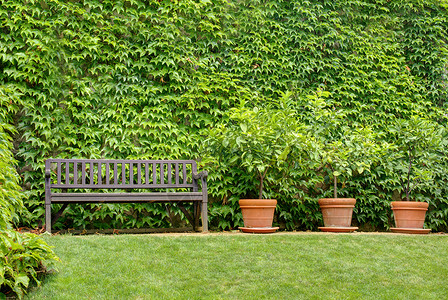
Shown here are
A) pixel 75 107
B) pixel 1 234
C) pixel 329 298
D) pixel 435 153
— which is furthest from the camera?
pixel 435 153

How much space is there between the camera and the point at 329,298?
331 centimetres

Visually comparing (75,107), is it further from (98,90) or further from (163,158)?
(163,158)

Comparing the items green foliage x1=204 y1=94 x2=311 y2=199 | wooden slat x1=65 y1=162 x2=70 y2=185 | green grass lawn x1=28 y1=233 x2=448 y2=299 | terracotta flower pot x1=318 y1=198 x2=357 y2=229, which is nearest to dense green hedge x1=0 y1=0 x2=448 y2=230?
wooden slat x1=65 y1=162 x2=70 y2=185

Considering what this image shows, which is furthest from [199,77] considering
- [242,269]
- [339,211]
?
[242,269]

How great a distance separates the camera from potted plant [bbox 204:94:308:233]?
5379 millimetres

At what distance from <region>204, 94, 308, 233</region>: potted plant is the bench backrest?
57 cm

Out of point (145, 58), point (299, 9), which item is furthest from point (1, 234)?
point (299, 9)

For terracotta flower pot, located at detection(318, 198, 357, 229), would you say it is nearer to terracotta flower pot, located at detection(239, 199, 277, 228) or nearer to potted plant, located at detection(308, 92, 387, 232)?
potted plant, located at detection(308, 92, 387, 232)

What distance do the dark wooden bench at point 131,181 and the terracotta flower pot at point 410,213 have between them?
2573mm

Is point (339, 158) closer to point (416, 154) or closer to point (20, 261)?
point (416, 154)

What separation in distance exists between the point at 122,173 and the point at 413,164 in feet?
13.8

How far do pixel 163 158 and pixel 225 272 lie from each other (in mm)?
2683

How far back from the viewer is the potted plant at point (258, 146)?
212 inches

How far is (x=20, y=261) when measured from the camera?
9.81 ft
